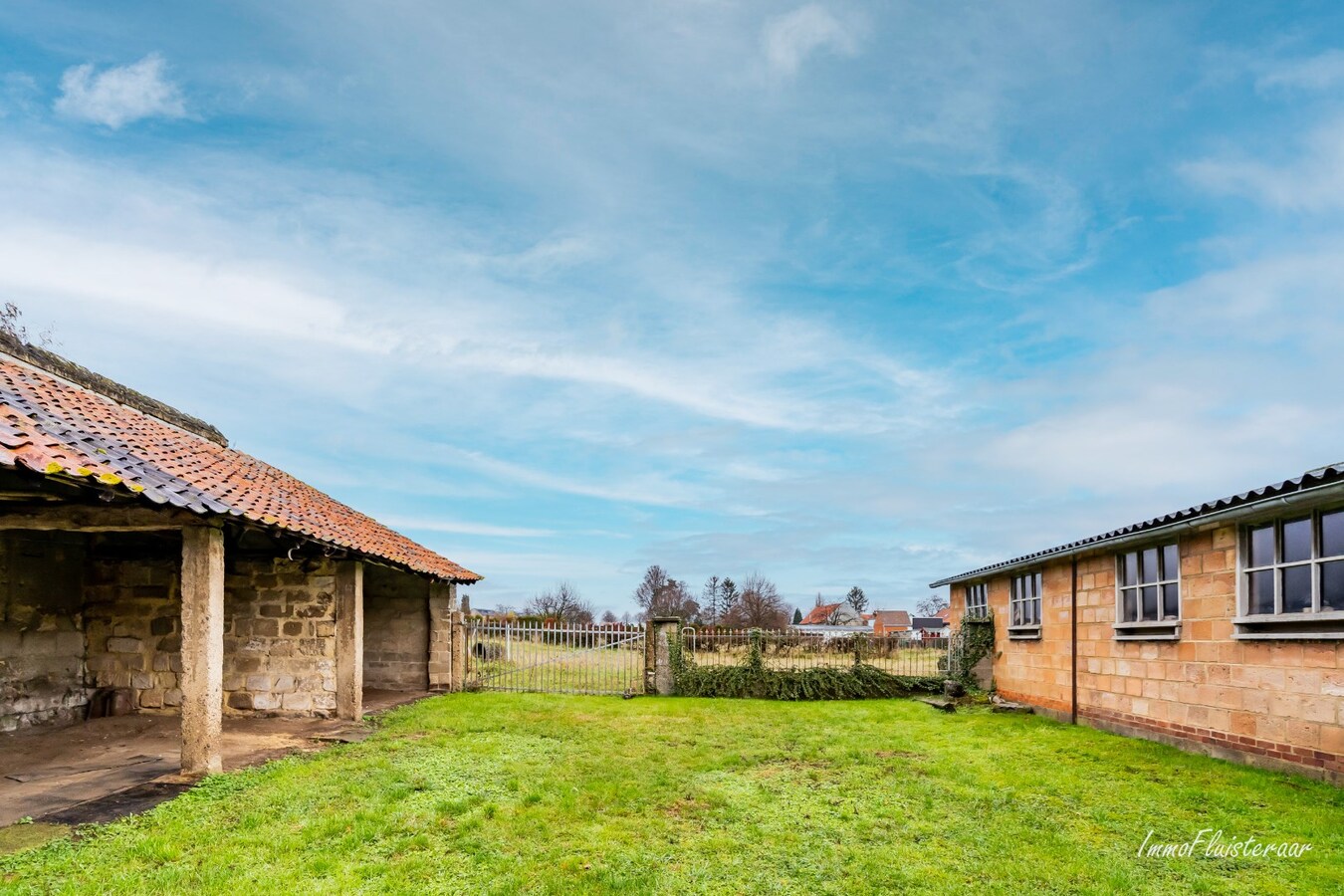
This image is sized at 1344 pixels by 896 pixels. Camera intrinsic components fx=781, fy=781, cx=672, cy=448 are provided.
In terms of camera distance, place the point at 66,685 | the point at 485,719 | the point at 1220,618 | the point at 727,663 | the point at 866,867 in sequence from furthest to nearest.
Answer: the point at 727,663
the point at 485,719
the point at 66,685
the point at 1220,618
the point at 866,867

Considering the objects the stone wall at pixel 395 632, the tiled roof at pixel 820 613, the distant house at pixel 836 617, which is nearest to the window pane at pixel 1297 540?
the stone wall at pixel 395 632

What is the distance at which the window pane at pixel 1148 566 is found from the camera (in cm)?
952

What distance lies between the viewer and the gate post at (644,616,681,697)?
51.3 feet

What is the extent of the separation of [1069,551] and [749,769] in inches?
228

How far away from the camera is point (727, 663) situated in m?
16.1

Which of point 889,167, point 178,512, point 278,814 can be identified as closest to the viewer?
point 278,814

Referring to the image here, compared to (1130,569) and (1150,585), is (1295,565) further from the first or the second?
(1130,569)

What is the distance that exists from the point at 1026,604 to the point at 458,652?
10.5 meters

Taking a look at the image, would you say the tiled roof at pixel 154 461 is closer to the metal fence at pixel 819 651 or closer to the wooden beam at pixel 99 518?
the wooden beam at pixel 99 518

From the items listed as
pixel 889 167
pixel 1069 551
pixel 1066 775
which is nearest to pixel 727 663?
pixel 1069 551

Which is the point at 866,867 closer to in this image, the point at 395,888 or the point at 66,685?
the point at 395,888

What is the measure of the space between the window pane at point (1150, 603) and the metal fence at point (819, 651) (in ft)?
22.7

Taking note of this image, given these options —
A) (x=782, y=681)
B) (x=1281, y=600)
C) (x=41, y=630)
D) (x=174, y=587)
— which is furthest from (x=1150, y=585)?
(x=41, y=630)

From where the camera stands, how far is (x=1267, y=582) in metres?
7.56
